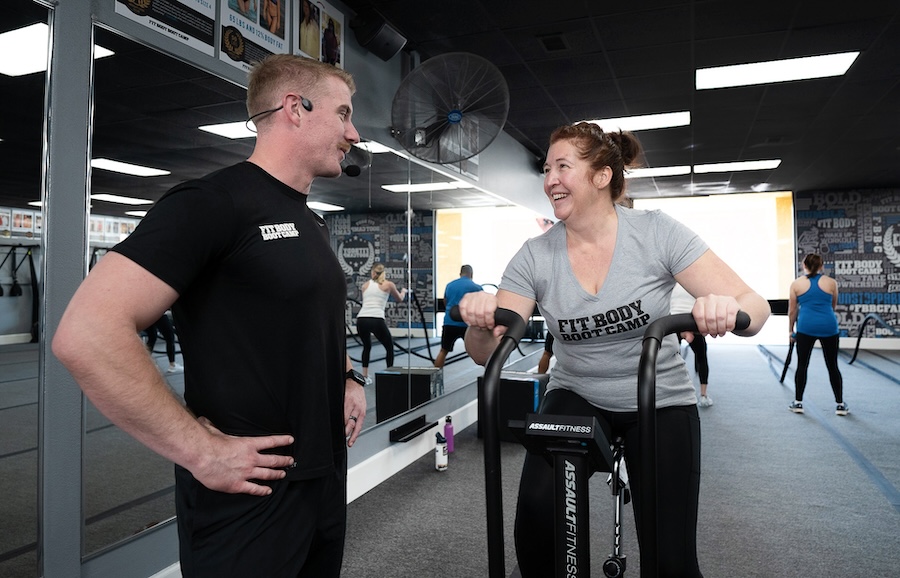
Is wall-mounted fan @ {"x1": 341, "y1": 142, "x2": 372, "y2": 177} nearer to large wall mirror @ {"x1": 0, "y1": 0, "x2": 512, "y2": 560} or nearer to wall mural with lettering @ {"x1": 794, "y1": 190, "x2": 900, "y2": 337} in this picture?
large wall mirror @ {"x1": 0, "y1": 0, "x2": 512, "y2": 560}

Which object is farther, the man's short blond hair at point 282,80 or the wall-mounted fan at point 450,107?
the wall-mounted fan at point 450,107

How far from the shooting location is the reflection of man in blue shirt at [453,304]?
215 inches

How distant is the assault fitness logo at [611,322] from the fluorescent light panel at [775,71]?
14.4 ft

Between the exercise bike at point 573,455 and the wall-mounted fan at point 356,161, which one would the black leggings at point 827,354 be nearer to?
the wall-mounted fan at point 356,161

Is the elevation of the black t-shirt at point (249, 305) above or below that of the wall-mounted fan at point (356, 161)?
below

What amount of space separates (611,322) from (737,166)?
30.1 ft

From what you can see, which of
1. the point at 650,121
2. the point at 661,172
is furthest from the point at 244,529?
the point at 661,172

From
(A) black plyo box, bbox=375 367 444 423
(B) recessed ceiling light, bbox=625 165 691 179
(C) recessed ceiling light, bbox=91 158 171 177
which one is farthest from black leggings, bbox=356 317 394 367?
(B) recessed ceiling light, bbox=625 165 691 179

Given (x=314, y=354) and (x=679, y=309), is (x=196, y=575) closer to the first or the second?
(x=314, y=354)

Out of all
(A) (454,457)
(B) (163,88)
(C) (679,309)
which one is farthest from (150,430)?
(C) (679,309)

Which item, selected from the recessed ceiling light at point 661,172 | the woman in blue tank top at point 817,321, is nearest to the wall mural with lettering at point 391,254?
the woman in blue tank top at point 817,321

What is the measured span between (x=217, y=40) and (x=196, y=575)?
235 centimetres

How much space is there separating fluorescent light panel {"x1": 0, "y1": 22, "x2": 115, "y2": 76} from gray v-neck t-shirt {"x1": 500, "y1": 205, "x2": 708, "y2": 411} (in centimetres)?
163

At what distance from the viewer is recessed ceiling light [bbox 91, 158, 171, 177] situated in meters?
2.14
